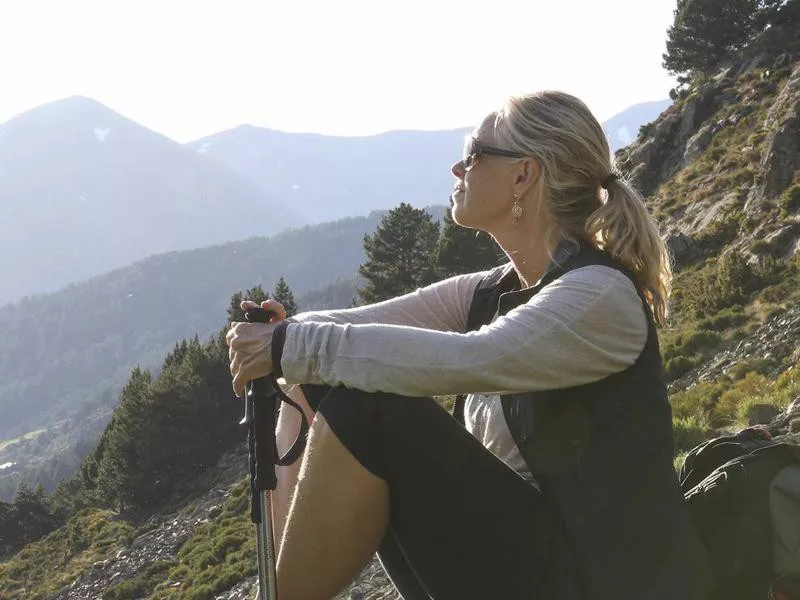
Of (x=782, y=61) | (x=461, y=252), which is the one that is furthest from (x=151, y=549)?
(x=782, y=61)

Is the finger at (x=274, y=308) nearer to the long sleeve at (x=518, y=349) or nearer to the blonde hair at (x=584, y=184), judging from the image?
the long sleeve at (x=518, y=349)

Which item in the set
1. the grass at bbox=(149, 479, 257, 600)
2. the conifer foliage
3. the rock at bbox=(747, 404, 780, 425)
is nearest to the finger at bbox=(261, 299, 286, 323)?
the rock at bbox=(747, 404, 780, 425)

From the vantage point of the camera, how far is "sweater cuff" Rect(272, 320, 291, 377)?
2.45 meters

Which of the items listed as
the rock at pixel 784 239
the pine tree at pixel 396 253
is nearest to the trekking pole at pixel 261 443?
the rock at pixel 784 239

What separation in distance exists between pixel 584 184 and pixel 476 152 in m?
0.45

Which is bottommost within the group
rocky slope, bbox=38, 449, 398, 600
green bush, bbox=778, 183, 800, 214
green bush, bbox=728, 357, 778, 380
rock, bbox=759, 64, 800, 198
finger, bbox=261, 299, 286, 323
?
rocky slope, bbox=38, 449, 398, 600

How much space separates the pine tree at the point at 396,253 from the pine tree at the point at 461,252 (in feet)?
14.5

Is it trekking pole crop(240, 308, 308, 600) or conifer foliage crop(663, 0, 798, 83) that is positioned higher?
conifer foliage crop(663, 0, 798, 83)

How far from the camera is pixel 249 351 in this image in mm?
2539

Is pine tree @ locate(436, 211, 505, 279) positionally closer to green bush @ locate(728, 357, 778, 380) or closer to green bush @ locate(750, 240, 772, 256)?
green bush @ locate(750, 240, 772, 256)

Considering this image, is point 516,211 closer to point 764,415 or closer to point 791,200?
point 764,415

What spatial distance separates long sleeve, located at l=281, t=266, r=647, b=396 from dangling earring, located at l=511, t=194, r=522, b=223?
0.60 meters

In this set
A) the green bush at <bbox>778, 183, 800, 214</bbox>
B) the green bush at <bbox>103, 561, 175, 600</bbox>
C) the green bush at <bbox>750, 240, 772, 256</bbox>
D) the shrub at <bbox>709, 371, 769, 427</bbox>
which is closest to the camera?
the shrub at <bbox>709, 371, 769, 427</bbox>

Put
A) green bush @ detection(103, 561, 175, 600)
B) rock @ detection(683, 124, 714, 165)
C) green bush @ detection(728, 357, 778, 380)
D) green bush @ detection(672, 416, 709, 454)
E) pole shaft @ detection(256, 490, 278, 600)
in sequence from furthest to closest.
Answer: rock @ detection(683, 124, 714, 165) < green bush @ detection(103, 561, 175, 600) < green bush @ detection(728, 357, 778, 380) < green bush @ detection(672, 416, 709, 454) < pole shaft @ detection(256, 490, 278, 600)
